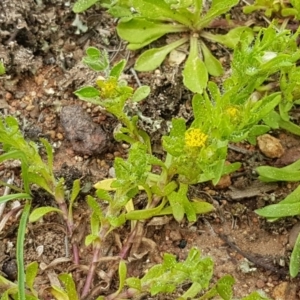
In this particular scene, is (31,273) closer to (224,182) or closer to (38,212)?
(38,212)

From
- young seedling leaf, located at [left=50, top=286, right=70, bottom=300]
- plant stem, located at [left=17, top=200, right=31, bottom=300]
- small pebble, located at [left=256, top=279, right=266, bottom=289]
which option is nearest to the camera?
plant stem, located at [left=17, top=200, right=31, bottom=300]

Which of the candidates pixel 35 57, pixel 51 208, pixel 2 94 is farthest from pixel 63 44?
pixel 51 208

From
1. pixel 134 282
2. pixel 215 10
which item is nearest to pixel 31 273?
pixel 134 282

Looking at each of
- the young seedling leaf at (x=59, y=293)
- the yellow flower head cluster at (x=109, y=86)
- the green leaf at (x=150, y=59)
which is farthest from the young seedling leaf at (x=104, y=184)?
the green leaf at (x=150, y=59)

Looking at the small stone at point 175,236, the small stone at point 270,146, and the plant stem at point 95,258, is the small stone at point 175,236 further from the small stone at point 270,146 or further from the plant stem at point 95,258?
the small stone at point 270,146

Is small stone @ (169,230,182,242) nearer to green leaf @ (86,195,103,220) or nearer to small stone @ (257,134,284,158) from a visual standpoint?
green leaf @ (86,195,103,220)

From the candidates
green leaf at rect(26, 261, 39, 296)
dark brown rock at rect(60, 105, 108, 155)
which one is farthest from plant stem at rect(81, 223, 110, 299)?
dark brown rock at rect(60, 105, 108, 155)
